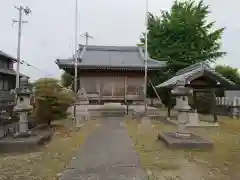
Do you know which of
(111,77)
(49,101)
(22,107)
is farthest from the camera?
(111,77)

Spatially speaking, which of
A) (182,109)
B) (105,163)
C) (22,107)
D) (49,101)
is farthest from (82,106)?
(105,163)

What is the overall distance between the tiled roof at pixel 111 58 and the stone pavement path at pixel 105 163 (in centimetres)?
1399

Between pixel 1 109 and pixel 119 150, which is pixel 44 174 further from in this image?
pixel 1 109

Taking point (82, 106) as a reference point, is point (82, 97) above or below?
above

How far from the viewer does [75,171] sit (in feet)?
19.8

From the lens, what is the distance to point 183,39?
1211 inches

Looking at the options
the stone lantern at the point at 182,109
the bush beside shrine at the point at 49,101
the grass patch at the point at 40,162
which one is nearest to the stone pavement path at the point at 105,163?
the grass patch at the point at 40,162

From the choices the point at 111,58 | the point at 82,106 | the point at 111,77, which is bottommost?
the point at 82,106

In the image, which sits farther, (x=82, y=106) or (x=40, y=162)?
(x=82, y=106)

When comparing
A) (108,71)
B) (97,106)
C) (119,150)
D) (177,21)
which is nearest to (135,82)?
(108,71)

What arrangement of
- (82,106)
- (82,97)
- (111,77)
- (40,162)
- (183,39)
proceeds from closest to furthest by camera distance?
(40,162) < (82,106) < (82,97) < (111,77) < (183,39)

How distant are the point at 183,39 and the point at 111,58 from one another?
9.27m

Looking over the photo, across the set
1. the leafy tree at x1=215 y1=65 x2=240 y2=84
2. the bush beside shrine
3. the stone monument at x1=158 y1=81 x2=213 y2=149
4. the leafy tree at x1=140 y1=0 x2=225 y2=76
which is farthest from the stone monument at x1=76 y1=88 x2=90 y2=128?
the leafy tree at x1=215 y1=65 x2=240 y2=84

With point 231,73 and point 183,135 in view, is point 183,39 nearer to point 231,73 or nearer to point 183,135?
point 231,73
